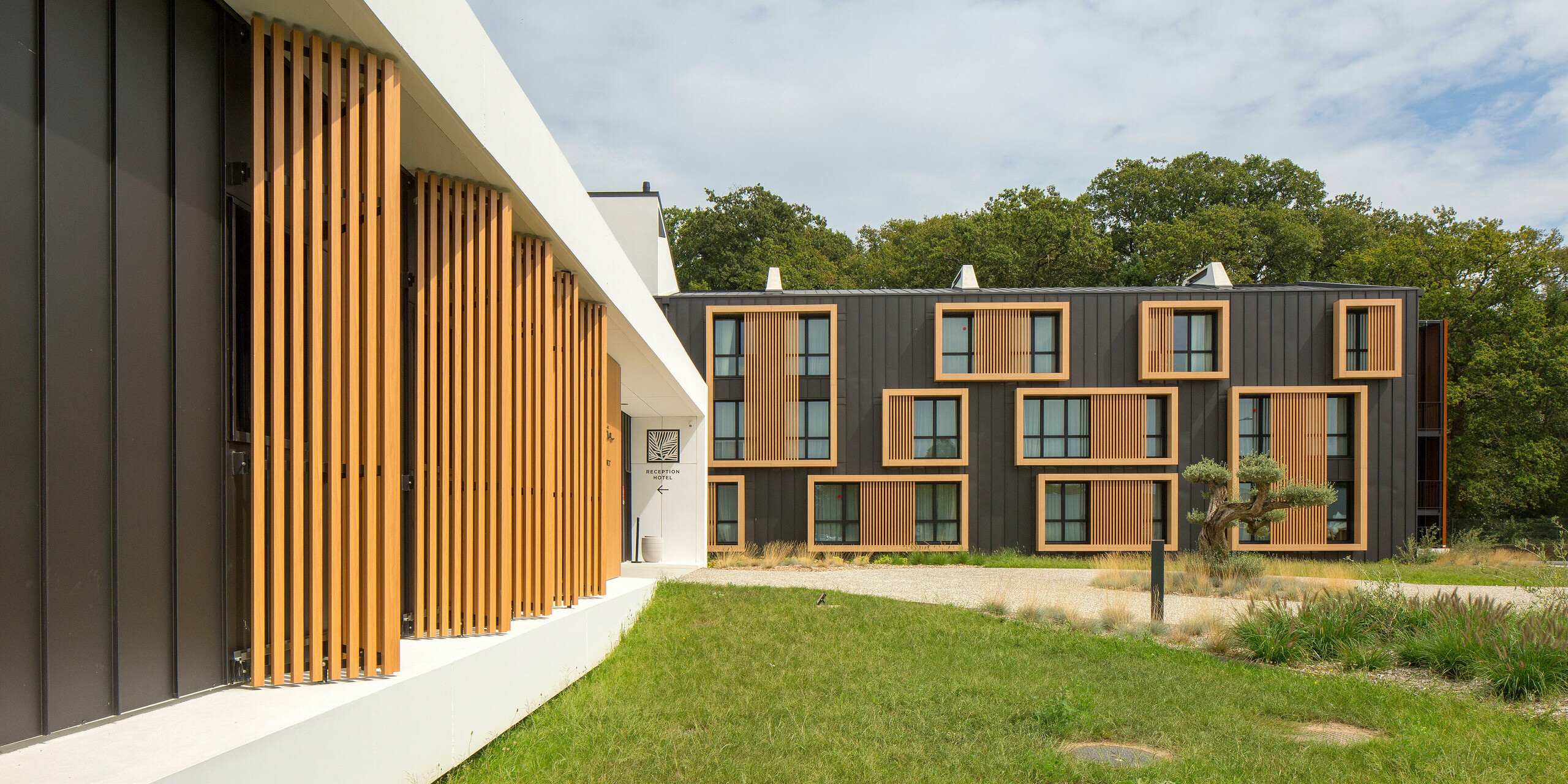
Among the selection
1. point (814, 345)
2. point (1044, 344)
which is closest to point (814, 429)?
point (814, 345)

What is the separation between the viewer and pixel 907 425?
25.8 meters

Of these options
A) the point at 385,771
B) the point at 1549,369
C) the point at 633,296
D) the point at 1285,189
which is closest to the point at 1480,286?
the point at 1549,369

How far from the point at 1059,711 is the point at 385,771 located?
14.1 feet

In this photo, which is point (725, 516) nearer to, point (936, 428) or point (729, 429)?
point (729, 429)

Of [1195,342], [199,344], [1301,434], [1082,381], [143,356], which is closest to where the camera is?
[143,356]

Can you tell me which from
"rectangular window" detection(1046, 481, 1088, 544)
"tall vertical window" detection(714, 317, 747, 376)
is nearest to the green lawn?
"rectangular window" detection(1046, 481, 1088, 544)

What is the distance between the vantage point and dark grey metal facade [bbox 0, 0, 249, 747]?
304cm

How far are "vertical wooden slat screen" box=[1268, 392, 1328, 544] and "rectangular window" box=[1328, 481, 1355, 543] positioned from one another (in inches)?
11.5

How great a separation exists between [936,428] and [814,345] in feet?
13.7

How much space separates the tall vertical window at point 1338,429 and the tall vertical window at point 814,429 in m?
14.2

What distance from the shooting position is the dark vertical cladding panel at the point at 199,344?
3.82 m

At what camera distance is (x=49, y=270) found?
316 cm

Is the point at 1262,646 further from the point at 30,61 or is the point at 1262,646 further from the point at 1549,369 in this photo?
the point at 1549,369

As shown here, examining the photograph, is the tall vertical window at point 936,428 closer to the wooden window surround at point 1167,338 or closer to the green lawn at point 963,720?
the wooden window surround at point 1167,338
